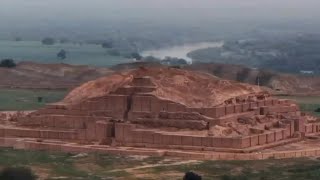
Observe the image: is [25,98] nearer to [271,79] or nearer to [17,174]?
[271,79]

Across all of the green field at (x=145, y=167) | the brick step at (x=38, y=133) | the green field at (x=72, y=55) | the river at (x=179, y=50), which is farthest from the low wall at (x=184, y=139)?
the river at (x=179, y=50)

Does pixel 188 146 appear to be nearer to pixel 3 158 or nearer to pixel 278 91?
pixel 3 158

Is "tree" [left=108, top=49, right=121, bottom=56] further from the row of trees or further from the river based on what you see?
the row of trees

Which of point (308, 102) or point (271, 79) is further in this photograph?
point (271, 79)

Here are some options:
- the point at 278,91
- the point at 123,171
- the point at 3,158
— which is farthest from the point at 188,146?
the point at 278,91

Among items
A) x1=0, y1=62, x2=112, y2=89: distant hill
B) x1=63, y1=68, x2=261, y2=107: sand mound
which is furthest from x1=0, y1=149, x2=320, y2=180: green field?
x1=0, y1=62, x2=112, y2=89: distant hill

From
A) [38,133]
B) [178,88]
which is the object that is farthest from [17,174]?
[178,88]
